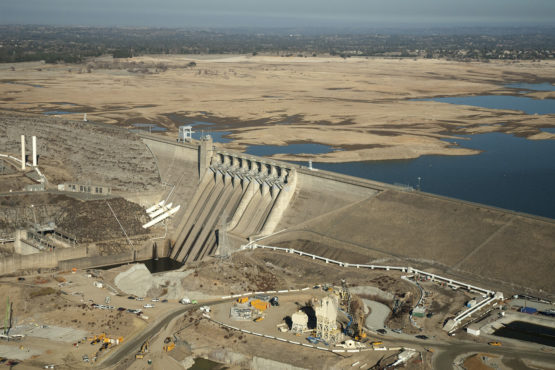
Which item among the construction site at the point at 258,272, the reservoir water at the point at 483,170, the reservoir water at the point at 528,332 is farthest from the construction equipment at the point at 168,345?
the reservoir water at the point at 483,170

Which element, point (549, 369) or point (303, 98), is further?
point (303, 98)

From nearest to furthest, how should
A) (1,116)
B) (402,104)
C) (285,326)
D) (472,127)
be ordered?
1. (285,326)
2. (1,116)
3. (472,127)
4. (402,104)

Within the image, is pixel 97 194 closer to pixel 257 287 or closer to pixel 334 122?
Result: pixel 257 287

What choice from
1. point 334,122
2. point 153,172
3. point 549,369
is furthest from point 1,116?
point 549,369

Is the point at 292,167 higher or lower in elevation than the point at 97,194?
higher

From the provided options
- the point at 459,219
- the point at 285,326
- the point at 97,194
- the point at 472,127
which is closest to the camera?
the point at 285,326

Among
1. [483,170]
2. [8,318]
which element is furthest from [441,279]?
[483,170]

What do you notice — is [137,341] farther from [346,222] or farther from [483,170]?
[483,170]
